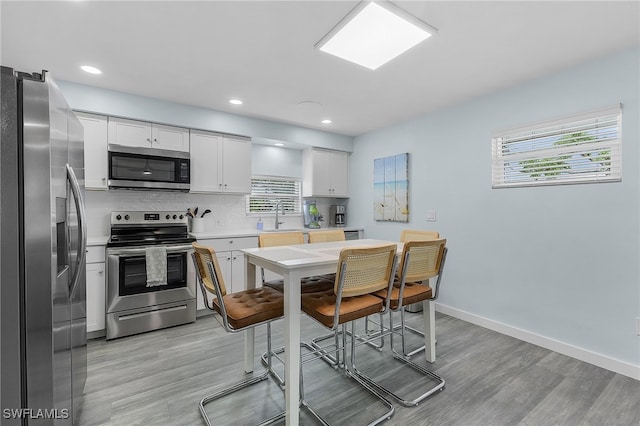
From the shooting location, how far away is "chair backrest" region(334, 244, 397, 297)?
5.28 ft

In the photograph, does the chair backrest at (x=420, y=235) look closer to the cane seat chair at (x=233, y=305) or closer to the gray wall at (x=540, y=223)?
the gray wall at (x=540, y=223)

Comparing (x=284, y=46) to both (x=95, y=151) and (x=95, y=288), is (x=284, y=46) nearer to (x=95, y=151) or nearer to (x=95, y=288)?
(x=95, y=151)

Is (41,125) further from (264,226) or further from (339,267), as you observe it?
(264,226)

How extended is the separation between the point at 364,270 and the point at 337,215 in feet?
10.9

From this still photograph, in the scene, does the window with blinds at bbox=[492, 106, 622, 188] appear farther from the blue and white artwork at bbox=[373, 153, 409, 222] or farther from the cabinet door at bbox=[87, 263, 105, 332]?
the cabinet door at bbox=[87, 263, 105, 332]

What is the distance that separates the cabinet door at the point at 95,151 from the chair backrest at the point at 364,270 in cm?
292

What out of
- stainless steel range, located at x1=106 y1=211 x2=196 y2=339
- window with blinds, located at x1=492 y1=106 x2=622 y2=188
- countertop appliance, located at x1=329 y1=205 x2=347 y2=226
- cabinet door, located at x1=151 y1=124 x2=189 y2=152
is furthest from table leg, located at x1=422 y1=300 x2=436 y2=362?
cabinet door, located at x1=151 y1=124 x2=189 y2=152

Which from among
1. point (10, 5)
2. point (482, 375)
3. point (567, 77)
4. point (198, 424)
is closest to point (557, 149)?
point (567, 77)

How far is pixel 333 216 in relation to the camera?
514 centimetres

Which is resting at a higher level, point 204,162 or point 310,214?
point 204,162

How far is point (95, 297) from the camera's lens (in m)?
2.79

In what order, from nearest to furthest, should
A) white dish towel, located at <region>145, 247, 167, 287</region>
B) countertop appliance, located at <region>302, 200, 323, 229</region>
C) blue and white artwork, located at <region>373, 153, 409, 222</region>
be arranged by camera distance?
white dish towel, located at <region>145, 247, 167, 287</region>, blue and white artwork, located at <region>373, 153, 409, 222</region>, countertop appliance, located at <region>302, 200, 323, 229</region>

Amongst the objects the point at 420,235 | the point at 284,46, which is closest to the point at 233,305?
the point at 420,235

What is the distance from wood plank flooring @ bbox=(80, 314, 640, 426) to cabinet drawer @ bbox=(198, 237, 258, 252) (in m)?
1.06
